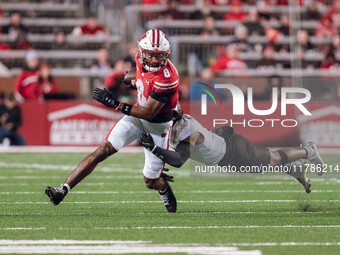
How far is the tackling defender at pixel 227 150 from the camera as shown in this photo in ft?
25.8

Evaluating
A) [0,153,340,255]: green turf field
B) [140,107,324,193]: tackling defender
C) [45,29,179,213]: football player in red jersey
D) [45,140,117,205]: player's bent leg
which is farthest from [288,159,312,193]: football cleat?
[45,140,117,205]: player's bent leg

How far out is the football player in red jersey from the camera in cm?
754

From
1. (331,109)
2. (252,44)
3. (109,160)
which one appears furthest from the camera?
(252,44)

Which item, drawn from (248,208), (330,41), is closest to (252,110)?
(248,208)

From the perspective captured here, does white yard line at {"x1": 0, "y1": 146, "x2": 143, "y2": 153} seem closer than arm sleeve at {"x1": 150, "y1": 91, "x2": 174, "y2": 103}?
No

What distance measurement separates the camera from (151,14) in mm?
19547

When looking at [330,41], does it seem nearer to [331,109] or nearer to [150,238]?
[331,109]

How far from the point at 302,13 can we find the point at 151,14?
4.23 meters

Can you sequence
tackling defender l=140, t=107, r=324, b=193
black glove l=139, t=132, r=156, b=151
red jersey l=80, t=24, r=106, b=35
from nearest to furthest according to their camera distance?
black glove l=139, t=132, r=156, b=151
tackling defender l=140, t=107, r=324, b=193
red jersey l=80, t=24, r=106, b=35

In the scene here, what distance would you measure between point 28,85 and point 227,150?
32.2 ft

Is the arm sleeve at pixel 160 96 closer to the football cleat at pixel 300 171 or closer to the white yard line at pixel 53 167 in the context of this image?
the football cleat at pixel 300 171

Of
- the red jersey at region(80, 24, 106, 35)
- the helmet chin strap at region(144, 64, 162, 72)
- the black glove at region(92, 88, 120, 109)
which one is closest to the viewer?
the black glove at region(92, 88, 120, 109)

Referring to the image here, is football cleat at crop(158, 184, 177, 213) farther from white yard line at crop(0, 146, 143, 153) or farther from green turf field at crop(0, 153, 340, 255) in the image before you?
white yard line at crop(0, 146, 143, 153)

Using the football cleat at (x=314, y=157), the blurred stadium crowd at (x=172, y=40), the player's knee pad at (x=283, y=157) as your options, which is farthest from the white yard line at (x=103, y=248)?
the blurred stadium crowd at (x=172, y=40)
